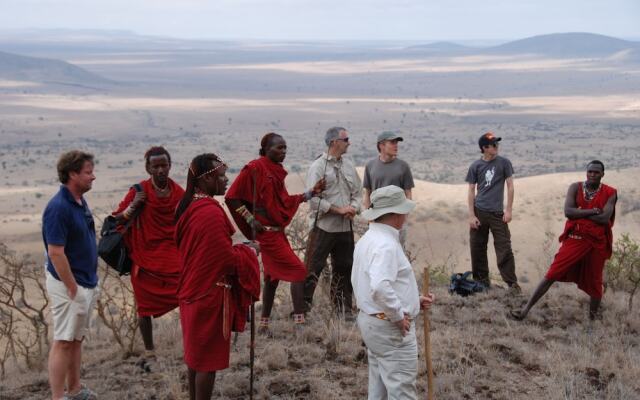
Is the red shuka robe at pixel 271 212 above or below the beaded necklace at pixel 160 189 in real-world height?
below

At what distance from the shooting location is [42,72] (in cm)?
12519

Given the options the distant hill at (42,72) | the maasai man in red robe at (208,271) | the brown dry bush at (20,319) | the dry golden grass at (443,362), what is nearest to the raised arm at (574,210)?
the dry golden grass at (443,362)

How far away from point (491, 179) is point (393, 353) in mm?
4528

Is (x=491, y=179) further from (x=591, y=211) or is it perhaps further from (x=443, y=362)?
(x=443, y=362)

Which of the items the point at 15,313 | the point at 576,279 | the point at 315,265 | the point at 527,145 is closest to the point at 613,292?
the point at 576,279

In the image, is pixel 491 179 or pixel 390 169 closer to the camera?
pixel 390 169

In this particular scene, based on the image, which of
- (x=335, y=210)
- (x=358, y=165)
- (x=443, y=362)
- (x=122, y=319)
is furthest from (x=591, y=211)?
(x=358, y=165)

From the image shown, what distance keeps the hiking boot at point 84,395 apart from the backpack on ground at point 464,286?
15.3 feet

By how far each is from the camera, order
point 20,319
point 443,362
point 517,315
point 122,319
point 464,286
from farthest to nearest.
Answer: point 464,286
point 20,319
point 517,315
point 122,319
point 443,362

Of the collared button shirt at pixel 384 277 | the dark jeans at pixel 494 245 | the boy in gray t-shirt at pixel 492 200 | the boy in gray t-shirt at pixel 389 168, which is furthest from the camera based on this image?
the dark jeans at pixel 494 245

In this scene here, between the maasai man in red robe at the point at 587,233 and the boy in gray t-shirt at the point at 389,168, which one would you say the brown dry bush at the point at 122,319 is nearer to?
the boy in gray t-shirt at the point at 389,168

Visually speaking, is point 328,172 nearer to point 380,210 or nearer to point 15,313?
point 380,210

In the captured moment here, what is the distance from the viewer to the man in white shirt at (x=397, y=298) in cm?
438

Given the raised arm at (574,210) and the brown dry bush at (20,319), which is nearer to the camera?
the brown dry bush at (20,319)
